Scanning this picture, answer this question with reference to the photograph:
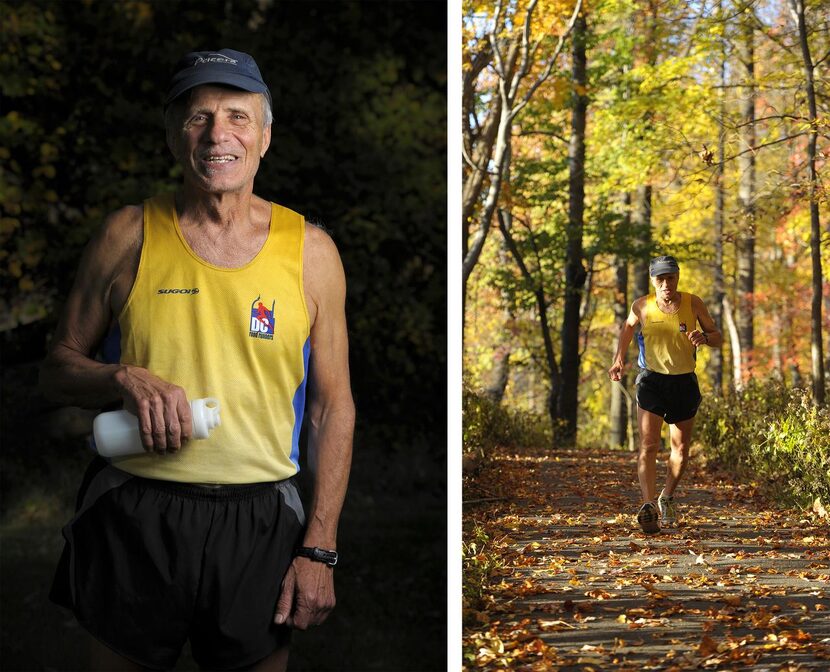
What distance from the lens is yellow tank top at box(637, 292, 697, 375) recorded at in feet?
8.48

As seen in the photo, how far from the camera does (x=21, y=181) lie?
18.7 feet

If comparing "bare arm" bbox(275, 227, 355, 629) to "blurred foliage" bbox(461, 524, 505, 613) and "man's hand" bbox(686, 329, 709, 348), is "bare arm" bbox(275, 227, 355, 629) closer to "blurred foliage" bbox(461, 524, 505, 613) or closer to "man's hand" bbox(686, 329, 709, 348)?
"blurred foliage" bbox(461, 524, 505, 613)

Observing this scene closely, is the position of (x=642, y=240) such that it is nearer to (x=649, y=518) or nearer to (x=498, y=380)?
(x=498, y=380)

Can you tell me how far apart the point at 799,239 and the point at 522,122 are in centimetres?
79

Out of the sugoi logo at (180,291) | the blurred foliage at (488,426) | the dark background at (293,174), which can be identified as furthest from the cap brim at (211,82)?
the dark background at (293,174)

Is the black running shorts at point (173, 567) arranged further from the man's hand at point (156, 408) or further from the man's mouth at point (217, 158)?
the man's mouth at point (217, 158)

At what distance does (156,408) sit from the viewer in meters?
2.04

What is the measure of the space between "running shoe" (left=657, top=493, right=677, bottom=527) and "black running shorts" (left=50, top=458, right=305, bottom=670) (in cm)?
97

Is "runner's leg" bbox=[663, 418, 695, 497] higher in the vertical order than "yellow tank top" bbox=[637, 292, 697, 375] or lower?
lower

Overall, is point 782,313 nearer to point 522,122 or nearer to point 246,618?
point 522,122

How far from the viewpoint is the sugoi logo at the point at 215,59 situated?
7.12ft

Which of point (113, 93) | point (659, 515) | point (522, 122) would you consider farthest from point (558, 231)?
point (113, 93)

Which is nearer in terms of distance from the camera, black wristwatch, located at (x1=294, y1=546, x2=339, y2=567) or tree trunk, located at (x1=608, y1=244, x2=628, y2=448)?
black wristwatch, located at (x1=294, y1=546, x2=339, y2=567)

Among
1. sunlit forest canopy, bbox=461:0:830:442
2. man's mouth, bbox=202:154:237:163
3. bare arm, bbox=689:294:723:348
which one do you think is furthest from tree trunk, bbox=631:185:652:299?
man's mouth, bbox=202:154:237:163
